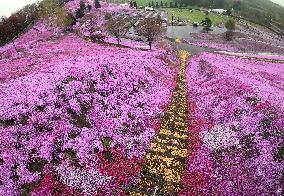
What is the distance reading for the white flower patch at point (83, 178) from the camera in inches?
973

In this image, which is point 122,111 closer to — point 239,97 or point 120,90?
point 120,90

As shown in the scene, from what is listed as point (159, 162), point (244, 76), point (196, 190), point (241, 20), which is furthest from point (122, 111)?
point (241, 20)

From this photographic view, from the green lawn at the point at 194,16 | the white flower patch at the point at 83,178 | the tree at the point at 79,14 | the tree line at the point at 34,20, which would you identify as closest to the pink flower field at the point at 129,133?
the white flower patch at the point at 83,178

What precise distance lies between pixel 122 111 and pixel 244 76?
2349 cm

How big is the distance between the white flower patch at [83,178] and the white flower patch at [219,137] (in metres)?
10.8

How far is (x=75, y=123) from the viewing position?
102 ft

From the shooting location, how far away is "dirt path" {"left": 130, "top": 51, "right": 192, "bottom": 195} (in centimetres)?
2636

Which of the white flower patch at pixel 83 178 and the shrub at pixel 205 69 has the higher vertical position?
the white flower patch at pixel 83 178

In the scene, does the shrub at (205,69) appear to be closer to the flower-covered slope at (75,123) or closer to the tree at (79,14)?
the flower-covered slope at (75,123)

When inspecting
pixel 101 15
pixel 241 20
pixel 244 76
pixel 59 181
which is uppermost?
pixel 59 181

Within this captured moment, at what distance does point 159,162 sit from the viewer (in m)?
29.3

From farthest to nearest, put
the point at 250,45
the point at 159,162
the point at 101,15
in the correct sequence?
the point at 101,15, the point at 250,45, the point at 159,162

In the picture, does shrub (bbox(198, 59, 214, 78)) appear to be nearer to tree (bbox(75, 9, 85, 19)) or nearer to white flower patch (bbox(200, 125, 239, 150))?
white flower patch (bbox(200, 125, 239, 150))

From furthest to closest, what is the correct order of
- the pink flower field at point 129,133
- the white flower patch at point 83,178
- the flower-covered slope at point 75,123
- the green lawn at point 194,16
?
the green lawn at point 194,16 → the pink flower field at point 129,133 → the flower-covered slope at point 75,123 → the white flower patch at point 83,178
